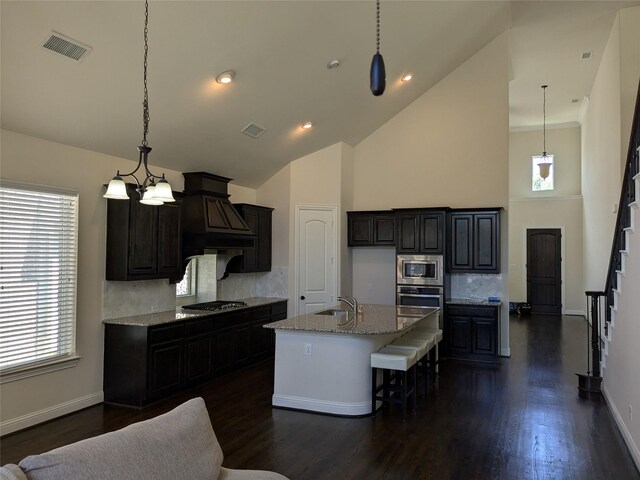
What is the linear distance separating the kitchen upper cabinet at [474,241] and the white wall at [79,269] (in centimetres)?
494

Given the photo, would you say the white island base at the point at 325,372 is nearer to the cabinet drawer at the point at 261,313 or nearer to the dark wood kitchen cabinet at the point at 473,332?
the cabinet drawer at the point at 261,313

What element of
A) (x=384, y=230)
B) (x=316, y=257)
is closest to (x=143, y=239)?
(x=316, y=257)

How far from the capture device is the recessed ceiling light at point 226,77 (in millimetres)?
4957

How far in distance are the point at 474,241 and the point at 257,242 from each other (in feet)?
11.4

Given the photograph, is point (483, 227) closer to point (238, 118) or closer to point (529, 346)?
point (529, 346)

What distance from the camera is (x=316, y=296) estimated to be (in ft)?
26.4

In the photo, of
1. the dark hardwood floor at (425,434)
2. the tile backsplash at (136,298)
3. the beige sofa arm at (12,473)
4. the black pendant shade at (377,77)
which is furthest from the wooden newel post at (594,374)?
the beige sofa arm at (12,473)

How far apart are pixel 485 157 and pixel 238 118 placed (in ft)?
13.7

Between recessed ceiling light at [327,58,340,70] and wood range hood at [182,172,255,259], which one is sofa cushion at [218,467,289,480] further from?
recessed ceiling light at [327,58,340,70]

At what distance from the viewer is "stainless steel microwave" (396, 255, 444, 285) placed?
7539 mm

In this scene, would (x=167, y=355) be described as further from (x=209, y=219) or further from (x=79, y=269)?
(x=209, y=219)

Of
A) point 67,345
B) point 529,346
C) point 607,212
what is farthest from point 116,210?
point 607,212

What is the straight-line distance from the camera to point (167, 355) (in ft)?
17.4

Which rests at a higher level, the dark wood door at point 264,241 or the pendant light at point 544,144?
the pendant light at point 544,144
